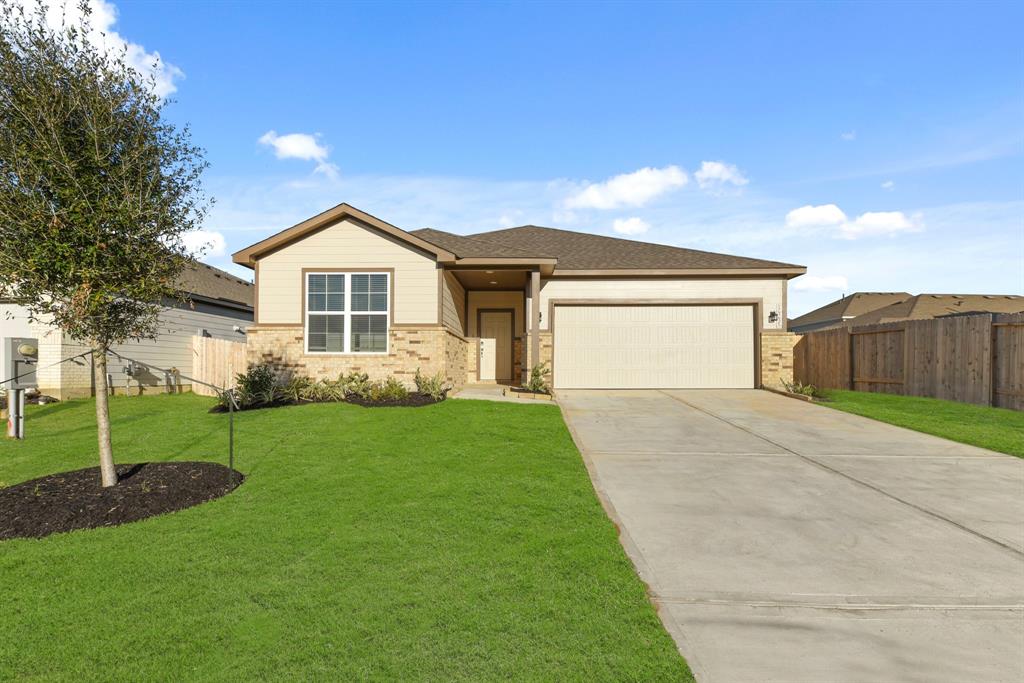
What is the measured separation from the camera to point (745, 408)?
11766 millimetres

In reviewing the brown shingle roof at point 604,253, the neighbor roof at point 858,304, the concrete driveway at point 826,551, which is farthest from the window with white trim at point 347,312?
the neighbor roof at point 858,304

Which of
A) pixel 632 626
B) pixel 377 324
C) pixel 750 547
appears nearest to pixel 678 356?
pixel 377 324

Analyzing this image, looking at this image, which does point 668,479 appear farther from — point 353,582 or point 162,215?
point 162,215

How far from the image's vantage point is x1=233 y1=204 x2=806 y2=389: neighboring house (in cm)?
1323

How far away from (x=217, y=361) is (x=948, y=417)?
18184 mm

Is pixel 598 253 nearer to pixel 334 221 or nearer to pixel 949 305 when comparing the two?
pixel 334 221

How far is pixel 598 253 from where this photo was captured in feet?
56.7

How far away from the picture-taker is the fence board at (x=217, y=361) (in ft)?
47.2

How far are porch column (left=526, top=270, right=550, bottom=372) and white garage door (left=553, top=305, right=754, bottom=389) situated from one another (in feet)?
4.36

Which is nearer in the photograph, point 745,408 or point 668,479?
point 668,479

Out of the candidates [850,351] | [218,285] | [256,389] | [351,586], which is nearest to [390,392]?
[256,389]

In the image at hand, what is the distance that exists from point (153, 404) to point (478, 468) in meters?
10.9

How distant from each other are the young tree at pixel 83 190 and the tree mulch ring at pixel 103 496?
0.39 meters

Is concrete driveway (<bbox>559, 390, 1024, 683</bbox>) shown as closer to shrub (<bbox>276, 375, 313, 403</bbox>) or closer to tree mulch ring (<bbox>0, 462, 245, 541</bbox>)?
tree mulch ring (<bbox>0, 462, 245, 541</bbox>)
